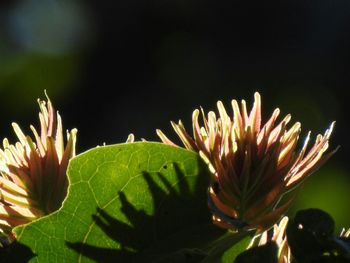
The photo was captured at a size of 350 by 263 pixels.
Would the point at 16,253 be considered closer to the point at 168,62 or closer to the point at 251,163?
the point at 251,163

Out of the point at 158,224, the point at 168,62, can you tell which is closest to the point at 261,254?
the point at 158,224

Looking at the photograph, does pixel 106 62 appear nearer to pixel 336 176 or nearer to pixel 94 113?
pixel 94 113

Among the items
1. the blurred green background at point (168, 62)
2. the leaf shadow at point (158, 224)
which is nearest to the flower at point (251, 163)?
the leaf shadow at point (158, 224)

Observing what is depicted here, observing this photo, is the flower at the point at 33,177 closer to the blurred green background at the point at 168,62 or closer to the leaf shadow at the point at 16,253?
the leaf shadow at the point at 16,253

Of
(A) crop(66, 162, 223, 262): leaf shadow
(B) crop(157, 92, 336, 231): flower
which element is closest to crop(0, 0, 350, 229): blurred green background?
(B) crop(157, 92, 336, 231): flower

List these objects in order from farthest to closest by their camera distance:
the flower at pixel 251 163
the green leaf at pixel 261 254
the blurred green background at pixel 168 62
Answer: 1. the blurred green background at pixel 168 62
2. the flower at pixel 251 163
3. the green leaf at pixel 261 254

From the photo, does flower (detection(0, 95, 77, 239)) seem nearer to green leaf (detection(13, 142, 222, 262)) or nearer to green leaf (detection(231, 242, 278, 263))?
green leaf (detection(13, 142, 222, 262))

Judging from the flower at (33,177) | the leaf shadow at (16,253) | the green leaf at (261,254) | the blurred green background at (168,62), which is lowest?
the blurred green background at (168,62)
